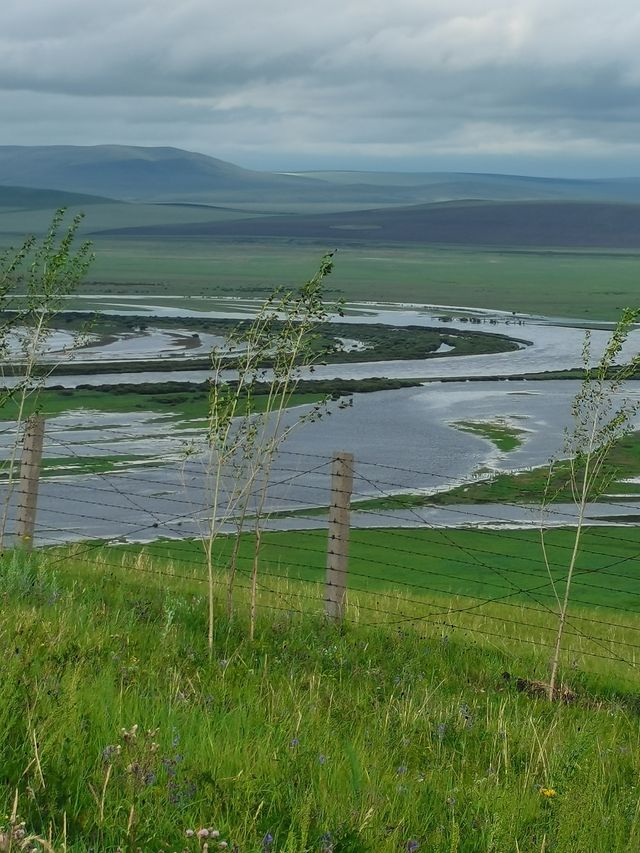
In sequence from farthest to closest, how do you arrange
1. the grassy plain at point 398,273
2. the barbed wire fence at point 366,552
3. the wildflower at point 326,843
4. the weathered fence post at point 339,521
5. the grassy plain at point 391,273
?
1. the grassy plain at point 398,273
2. the grassy plain at point 391,273
3. the barbed wire fence at point 366,552
4. the weathered fence post at point 339,521
5. the wildflower at point 326,843

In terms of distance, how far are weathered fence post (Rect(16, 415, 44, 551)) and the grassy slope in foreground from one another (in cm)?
487

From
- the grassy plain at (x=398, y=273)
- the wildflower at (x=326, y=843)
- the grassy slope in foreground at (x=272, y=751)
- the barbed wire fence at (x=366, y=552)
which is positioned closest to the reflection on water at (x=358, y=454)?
the barbed wire fence at (x=366, y=552)

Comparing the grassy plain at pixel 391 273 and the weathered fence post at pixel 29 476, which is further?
the grassy plain at pixel 391 273

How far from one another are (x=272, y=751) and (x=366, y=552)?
20.1 m

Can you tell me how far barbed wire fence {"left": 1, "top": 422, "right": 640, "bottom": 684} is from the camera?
34.1 feet

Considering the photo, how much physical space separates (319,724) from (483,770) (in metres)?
0.64

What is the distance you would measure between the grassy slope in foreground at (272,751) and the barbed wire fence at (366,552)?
1539 millimetres

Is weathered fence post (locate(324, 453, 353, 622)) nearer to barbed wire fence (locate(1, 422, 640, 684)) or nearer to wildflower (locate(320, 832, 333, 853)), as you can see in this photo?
barbed wire fence (locate(1, 422, 640, 684))

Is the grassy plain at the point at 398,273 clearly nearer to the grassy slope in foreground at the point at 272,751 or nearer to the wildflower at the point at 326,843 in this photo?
the grassy slope in foreground at the point at 272,751

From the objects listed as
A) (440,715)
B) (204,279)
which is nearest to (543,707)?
(440,715)

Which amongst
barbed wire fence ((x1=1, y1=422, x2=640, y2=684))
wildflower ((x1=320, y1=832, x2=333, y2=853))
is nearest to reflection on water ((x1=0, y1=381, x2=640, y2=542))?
barbed wire fence ((x1=1, y1=422, x2=640, y2=684))

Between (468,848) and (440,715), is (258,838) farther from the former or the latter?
(440,715)

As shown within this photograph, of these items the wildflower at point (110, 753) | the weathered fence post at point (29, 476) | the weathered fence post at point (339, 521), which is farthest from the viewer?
the weathered fence post at point (29, 476)

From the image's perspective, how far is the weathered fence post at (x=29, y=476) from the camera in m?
12.0
